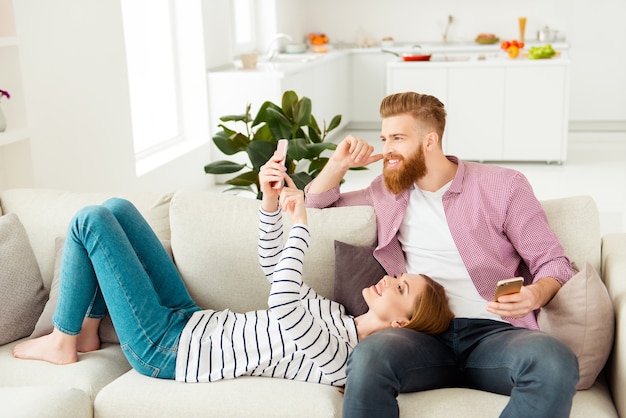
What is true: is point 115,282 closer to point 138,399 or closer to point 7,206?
point 138,399

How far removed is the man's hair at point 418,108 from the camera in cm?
247

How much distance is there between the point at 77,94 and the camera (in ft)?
13.3

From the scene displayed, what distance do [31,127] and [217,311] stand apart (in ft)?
5.29

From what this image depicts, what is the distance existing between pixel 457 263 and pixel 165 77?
159 inches

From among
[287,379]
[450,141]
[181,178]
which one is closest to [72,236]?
[287,379]

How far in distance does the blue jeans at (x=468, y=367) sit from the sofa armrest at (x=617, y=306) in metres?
0.17

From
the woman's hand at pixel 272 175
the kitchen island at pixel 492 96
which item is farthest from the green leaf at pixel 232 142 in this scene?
the kitchen island at pixel 492 96

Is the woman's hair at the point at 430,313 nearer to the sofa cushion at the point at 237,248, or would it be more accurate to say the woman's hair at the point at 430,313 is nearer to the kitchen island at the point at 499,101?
the sofa cushion at the point at 237,248

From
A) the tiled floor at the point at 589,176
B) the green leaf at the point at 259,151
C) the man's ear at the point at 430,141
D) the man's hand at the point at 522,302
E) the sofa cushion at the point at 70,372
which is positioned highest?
the man's ear at the point at 430,141

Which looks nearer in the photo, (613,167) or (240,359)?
(240,359)

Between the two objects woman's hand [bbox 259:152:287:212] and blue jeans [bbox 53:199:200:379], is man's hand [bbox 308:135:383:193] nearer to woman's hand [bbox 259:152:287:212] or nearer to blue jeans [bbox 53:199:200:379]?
woman's hand [bbox 259:152:287:212]

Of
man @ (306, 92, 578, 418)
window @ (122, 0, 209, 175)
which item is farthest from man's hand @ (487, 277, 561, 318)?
window @ (122, 0, 209, 175)

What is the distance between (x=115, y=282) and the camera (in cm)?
222

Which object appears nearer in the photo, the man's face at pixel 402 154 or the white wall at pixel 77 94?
the man's face at pixel 402 154
